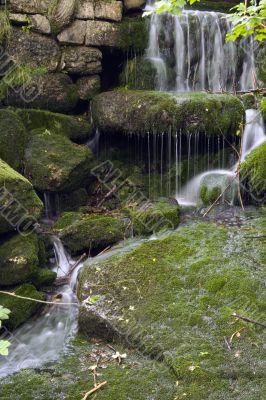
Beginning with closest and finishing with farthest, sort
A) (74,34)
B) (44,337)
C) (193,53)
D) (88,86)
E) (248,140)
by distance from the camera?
(44,337), (248,140), (74,34), (88,86), (193,53)

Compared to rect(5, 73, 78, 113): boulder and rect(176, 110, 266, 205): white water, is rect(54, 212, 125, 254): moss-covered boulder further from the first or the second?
rect(5, 73, 78, 113): boulder

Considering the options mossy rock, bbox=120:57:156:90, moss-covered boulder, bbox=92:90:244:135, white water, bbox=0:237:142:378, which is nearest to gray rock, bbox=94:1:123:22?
mossy rock, bbox=120:57:156:90

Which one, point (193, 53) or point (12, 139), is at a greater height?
point (193, 53)

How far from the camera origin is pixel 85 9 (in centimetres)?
844

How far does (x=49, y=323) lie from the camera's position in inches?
202

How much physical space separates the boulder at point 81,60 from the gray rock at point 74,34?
0.43 feet

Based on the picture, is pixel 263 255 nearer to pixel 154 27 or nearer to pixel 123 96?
pixel 123 96

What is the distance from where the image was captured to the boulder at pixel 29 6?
8094mm

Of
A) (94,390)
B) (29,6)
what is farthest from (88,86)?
(94,390)

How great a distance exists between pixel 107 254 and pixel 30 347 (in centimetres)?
145

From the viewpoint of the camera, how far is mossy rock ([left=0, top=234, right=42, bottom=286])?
17.0 ft

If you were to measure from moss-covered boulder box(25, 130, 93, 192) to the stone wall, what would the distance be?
998 mm

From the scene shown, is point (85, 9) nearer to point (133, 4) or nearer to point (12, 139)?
point (133, 4)

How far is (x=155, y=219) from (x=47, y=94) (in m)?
3.48
